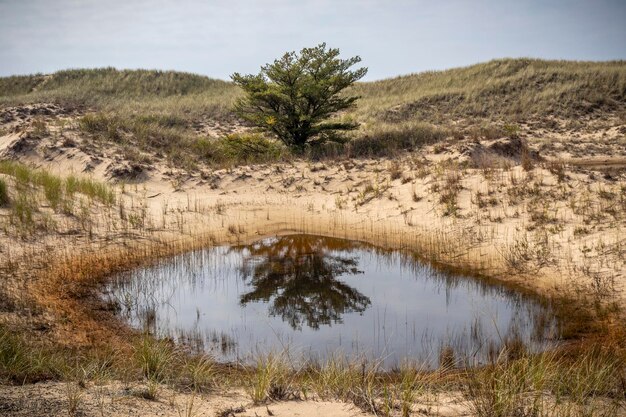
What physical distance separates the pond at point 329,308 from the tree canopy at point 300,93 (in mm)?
10289

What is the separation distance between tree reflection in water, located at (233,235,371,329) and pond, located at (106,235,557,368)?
0.07 ft

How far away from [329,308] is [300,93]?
1334cm

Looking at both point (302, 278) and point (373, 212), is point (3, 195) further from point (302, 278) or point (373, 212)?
point (373, 212)

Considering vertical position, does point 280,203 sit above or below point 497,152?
below

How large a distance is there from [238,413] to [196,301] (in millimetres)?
4304

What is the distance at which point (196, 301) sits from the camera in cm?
798

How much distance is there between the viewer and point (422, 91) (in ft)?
119

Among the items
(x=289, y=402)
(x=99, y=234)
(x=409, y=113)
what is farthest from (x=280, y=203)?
(x=409, y=113)

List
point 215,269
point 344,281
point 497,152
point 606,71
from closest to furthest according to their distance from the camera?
point 344,281, point 215,269, point 497,152, point 606,71

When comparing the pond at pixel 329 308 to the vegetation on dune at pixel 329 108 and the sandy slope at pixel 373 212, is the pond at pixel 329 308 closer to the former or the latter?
the sandy slope at pixel 373 212

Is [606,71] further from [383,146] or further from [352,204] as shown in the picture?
[352,204]

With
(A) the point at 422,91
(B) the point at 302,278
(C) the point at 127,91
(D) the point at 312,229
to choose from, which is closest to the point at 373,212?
(D) the point at 312,229

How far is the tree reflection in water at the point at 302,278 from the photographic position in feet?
24.6

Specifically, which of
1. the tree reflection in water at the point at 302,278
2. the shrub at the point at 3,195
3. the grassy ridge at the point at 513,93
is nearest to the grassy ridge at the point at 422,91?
the grassy ridge at the point at 513,93
